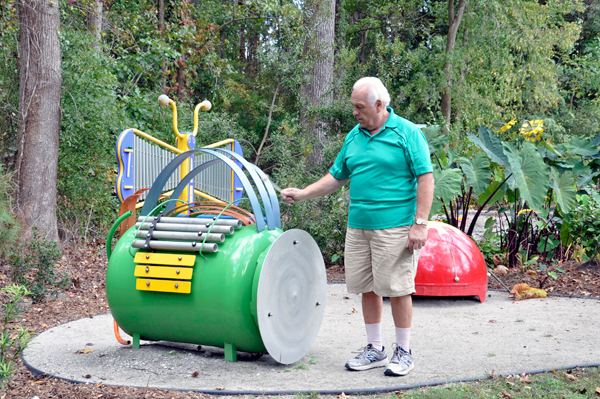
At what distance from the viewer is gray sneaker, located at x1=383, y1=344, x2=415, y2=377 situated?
329 centimetres

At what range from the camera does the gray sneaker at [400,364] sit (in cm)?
329

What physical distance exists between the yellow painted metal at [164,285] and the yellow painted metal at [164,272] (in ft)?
0.10

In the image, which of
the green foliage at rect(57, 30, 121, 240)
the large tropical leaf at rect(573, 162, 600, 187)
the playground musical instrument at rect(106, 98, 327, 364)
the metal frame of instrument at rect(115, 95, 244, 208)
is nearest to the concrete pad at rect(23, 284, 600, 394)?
the playground musical instrument at rect(106, 98, 327, 364)

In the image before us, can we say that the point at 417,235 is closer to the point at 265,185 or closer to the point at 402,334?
the point at 402,334

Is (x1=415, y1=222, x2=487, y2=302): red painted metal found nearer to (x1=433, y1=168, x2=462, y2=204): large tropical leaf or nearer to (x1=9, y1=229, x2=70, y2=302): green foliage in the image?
(x1=433, y1=168, x2=462, y2=204): large tropical leaf

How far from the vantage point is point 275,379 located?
10.5 ft

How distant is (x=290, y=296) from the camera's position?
3512 mm

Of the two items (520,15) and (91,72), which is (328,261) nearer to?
(91,72)

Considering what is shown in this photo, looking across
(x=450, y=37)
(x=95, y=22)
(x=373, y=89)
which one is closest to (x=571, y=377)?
(x=373, y=89)

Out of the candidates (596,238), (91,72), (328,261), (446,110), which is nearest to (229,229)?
(328,261)

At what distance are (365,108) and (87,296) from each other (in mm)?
4037

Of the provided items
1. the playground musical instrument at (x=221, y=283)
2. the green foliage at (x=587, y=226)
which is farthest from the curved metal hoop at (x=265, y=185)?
the green foliage at (x=587, y=226)

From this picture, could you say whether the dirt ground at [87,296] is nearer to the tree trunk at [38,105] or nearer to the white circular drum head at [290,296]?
the white circular drum head at [290,296]

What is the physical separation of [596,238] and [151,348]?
18.5 feet
